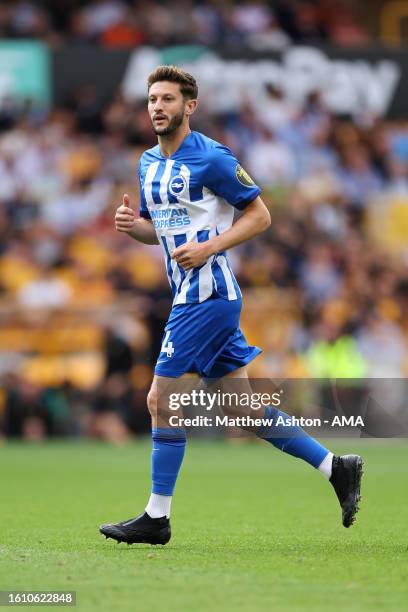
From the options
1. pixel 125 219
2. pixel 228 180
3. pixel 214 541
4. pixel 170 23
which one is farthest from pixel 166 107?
pixel 170 23

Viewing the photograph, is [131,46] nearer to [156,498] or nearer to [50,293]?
[50,293]

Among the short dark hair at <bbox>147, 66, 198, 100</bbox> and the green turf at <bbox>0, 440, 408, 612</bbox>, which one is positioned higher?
the short dark hair at <bbox>147, 66, 198, 100</bbox>

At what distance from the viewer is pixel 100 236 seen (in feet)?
58.8

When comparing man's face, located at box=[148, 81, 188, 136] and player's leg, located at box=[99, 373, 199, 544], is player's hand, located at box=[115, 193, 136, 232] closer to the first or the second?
man's face, located at box=[148, 81, 188, 136]

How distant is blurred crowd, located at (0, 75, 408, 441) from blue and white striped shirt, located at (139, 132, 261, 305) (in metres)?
9.38

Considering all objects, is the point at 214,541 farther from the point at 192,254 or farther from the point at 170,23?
the point at 170,23

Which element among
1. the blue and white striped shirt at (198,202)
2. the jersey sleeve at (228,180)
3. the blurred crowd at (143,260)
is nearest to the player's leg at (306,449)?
the blue and white striped shirt at (198,202)

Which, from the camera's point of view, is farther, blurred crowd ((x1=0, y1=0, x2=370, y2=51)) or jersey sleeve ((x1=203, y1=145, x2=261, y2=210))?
blurred crowd ((x1=0, y1=0, x2=370, y2=51))

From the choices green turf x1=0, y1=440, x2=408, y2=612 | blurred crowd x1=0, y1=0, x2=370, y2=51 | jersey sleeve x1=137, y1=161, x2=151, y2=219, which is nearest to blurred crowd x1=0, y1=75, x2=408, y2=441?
blurred crowd x1=0, y1=0, x2=370, y2=51

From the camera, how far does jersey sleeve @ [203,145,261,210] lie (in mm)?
6508

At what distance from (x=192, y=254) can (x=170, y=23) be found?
15.5 m

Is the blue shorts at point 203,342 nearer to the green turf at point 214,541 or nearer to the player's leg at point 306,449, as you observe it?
the player's leg at point 306,449

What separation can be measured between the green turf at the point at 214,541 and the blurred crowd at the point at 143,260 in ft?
11.9

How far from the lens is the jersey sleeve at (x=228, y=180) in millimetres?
6508
